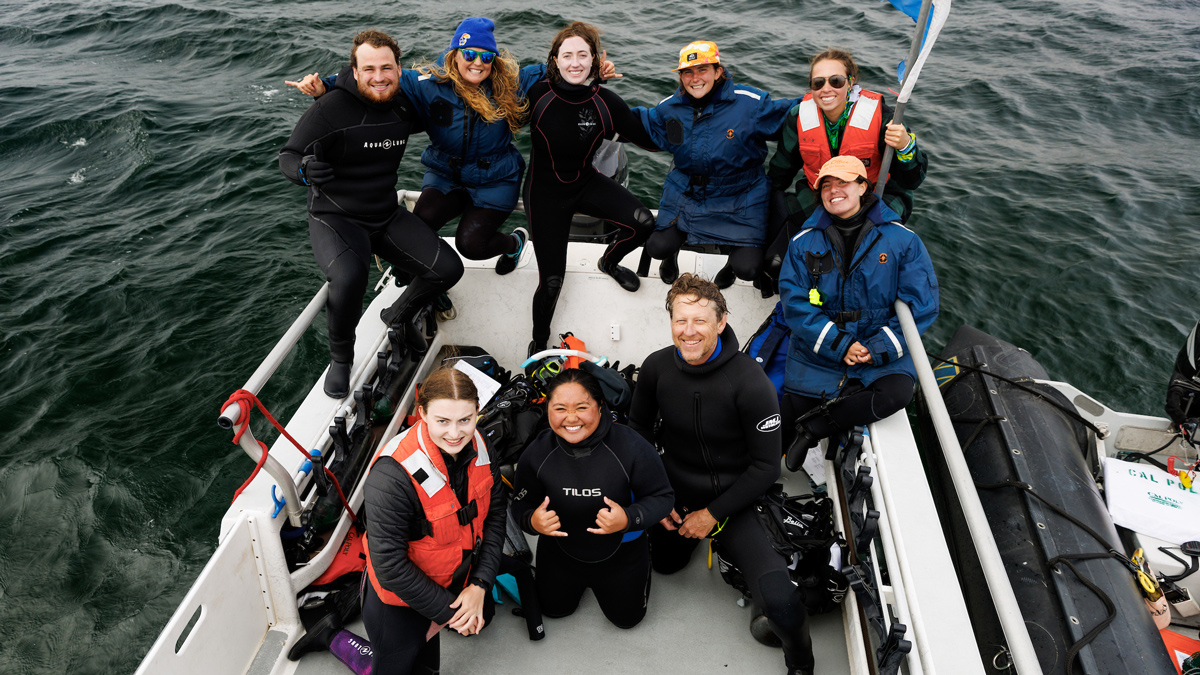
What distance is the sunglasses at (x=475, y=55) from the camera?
331 cm

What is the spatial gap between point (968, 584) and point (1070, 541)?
49 cm

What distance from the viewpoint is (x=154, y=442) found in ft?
16.3

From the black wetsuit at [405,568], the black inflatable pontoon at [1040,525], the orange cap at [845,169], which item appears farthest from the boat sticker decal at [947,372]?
the black wetsuit at [405,568]

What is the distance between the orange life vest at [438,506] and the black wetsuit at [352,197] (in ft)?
3.67

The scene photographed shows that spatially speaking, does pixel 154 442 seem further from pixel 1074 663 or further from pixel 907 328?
pixel 1074 663

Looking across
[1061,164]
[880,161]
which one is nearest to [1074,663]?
[880,161]

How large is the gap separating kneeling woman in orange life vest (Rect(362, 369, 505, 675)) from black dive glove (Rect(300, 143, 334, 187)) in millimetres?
1334

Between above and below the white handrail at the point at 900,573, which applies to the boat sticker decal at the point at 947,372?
below

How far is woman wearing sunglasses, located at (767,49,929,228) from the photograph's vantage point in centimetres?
331

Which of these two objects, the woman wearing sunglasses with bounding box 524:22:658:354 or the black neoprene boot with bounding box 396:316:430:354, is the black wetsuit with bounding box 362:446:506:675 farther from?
the woman wearing sunglasses with bounding box 524:22:658:354

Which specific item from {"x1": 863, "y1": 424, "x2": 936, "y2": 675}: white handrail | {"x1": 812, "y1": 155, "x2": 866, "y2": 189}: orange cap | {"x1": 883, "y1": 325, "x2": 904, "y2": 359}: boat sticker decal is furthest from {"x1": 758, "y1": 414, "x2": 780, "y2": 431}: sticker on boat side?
{"x1": 812, "y1": 155, "x2": 866, "y2": 189}: orange cap

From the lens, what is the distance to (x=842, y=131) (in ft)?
11.2

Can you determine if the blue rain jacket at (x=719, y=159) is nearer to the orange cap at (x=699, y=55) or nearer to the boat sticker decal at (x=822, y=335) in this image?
the orange cap at (x=699, y=55)

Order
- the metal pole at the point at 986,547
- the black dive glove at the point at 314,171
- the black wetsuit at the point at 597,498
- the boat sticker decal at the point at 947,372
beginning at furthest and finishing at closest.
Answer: the boat sticker decal at the point at 947,372 → the black dive glove at the point at 314,171 → the black wetsuit at the point at 597,498 → the metal pole at the point at 986,547
